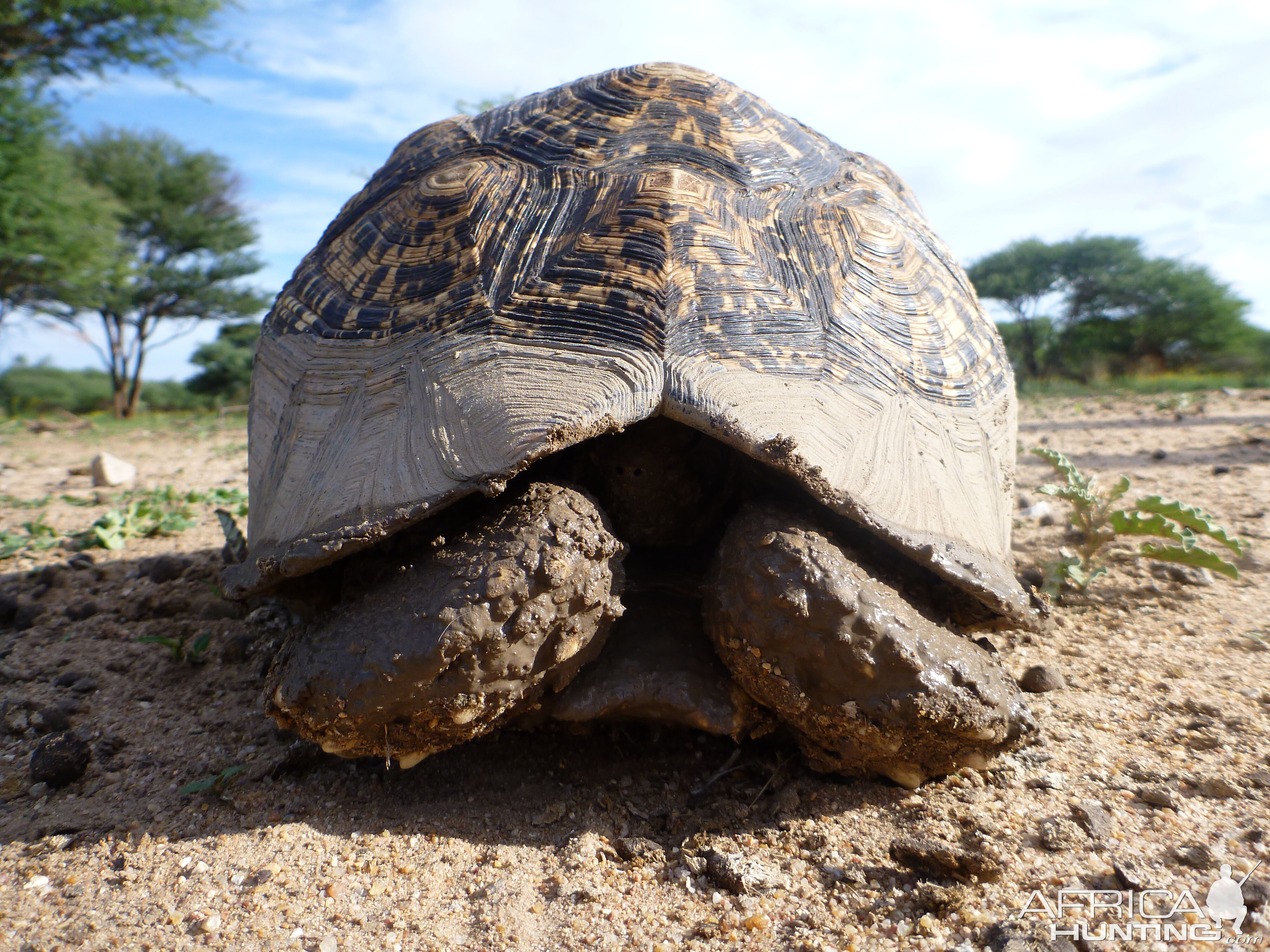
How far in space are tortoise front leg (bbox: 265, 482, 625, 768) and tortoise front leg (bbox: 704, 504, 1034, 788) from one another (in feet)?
1.01

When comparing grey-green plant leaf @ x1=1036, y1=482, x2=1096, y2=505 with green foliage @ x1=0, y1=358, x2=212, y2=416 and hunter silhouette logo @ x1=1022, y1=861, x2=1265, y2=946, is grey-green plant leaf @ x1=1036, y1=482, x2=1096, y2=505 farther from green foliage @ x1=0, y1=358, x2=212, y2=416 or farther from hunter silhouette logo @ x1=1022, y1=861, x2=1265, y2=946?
green foliage @ x1=0, y1=358, x2=212, y2=416

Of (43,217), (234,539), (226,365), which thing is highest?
(43,217)

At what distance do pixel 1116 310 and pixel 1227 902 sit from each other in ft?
93.1

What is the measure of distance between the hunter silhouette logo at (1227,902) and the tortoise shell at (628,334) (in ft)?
2.00

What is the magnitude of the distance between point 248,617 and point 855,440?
7.36 ft

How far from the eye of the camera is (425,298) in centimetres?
210

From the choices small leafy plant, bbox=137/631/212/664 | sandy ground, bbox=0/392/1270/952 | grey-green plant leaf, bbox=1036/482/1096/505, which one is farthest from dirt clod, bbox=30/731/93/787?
grey-green plant leaf, bbox=1036/482/1096/505

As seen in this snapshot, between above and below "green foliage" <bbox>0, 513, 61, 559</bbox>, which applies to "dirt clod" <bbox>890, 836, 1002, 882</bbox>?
above

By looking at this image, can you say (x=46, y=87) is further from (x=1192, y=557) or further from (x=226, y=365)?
(x=1192, y=557)

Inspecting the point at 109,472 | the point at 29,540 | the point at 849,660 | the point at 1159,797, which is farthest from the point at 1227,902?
the point at 109,472

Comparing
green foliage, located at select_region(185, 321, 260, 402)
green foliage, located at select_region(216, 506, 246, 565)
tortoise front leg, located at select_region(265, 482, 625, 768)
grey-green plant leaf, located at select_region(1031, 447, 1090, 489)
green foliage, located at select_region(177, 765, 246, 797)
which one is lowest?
green foliage, located at select_region(185, 321, 260, 402)

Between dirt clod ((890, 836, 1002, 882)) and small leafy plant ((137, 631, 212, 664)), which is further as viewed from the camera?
small leafy plant ((137, 631, 212, 664))

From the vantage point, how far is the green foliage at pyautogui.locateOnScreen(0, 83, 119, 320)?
1285 centimetres

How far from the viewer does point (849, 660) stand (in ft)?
5.33
